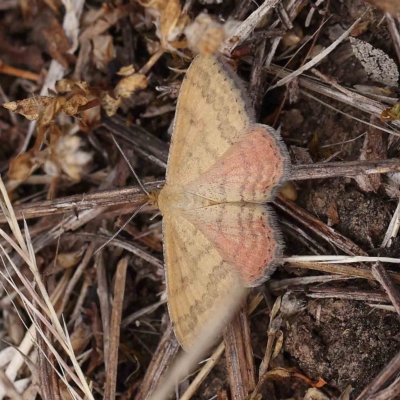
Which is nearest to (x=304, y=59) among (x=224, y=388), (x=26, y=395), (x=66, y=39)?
(x=66, y=39)

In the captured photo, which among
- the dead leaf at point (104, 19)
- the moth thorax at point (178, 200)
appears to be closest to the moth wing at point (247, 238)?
the moth thorax at point (178, 200)

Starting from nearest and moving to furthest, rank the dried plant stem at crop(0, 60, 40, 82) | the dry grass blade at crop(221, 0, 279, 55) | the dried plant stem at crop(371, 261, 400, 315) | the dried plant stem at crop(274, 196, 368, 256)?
the dried plant stem at crop(371, 261, 400, 315) < the dried plant stem at crop(274, 196, 368, 256) < the dry grass blade at crop(221, 0, 279, 55) < the dried plant stem at crop(0, 60, 40, 82)

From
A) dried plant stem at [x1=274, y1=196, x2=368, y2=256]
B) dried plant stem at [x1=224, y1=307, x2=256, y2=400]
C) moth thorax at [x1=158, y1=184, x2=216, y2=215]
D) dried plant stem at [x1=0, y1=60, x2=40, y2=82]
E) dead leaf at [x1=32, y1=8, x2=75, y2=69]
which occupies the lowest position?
dried plant stem at [x1=224, y1=307, x2=256, y2=400]

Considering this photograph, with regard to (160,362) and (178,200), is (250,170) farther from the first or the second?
(160,362)

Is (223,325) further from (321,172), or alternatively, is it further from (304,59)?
(304,59)

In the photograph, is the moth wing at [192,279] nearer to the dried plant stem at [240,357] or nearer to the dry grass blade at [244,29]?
the dried plant stem at [240,357]

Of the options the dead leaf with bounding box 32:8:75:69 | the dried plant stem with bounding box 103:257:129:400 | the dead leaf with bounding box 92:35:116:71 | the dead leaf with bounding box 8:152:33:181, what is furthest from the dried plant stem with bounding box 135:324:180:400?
the dead leaf with bounding box 32:8:75:69

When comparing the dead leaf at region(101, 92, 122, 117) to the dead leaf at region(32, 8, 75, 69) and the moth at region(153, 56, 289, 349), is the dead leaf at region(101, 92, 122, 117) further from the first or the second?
the moth at region(153, 56, 289, 349)
